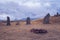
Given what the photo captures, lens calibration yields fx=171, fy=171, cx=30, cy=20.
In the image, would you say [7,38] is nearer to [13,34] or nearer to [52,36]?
[13,34]

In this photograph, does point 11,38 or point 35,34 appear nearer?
point 11,38

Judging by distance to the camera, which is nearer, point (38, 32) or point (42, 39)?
point (42, 39)

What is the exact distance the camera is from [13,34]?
26.3 meters

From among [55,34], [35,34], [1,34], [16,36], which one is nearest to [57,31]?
[55,34]

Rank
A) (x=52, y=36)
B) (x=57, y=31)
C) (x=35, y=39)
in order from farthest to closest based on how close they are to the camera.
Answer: (x=57, y=31), (x=52, y=36), (x=35, y=39)

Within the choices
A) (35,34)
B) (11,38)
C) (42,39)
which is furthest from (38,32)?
(11,38)

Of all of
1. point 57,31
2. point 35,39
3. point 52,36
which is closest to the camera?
point 35,39

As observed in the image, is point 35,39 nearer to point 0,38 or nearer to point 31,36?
point 31,36

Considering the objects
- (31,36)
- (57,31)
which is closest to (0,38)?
(31,36)

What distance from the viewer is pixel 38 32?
27.0m

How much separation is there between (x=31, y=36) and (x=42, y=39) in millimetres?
1996

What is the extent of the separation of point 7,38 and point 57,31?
871 cm

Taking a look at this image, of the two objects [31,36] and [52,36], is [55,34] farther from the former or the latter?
[31,36]

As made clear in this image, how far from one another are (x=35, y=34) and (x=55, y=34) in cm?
313
